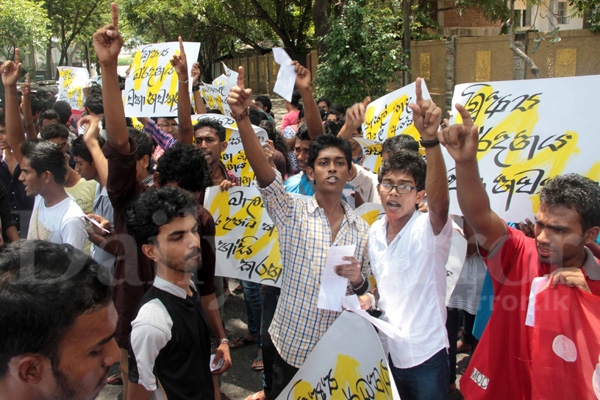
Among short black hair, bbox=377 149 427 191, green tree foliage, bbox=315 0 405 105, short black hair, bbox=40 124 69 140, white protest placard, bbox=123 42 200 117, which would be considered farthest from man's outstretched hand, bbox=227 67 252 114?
green tree foliage, bbox=315 0 405 105

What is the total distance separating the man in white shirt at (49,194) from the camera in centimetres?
293

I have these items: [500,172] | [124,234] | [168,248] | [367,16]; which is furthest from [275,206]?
[367,16]

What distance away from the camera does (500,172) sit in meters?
2.77

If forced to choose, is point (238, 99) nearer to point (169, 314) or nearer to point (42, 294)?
point (169, 314)

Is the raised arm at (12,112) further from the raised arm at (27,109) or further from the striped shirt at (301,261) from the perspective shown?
the striped shirt at (301,261)

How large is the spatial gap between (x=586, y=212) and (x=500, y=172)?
2.55 ft

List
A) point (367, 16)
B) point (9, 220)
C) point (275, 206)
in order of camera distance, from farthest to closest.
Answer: point (367, 16)
point (9, 220)
point (275, 206)

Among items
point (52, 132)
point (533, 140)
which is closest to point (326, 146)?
point (533, 140)

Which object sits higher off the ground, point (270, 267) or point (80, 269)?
point (80, 269)

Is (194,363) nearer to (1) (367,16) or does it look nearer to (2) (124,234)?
(2) (124,234)

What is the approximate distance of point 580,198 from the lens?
2.02 m

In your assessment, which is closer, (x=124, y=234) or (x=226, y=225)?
(x=124, y=234)

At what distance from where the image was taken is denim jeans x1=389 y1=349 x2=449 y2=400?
2262 mm

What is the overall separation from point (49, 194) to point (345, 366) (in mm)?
2046
